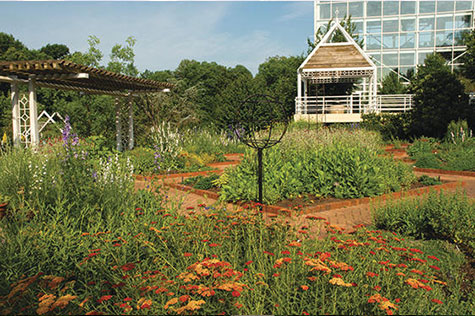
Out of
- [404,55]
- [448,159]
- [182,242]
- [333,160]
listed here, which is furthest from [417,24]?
[182,242]

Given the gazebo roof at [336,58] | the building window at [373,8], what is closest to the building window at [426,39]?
the building window at [373,8]

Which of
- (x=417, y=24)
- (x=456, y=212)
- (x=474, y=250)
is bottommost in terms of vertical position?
(x=474, y=250)

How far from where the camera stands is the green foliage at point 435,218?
164 inches

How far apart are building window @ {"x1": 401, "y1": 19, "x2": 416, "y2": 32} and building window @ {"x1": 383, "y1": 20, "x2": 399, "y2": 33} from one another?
1.73 ft

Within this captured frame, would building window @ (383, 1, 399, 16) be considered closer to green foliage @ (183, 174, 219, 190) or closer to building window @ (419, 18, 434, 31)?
building window @ (419, 18, 434, 31)

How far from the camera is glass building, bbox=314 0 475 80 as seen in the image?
34594 mm

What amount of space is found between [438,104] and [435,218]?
14241 mm

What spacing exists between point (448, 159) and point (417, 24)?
94.5 feet

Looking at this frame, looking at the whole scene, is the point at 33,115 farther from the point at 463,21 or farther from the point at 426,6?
the point at 463,21

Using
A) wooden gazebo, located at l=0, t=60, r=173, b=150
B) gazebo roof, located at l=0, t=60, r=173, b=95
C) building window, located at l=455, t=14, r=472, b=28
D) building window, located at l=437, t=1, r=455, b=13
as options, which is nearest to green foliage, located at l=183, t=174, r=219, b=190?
wooden gazebo, located at l=0, t=60, r=173, b=150

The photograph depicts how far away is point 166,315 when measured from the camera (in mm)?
2293

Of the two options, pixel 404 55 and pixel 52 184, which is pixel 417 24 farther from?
pixel 52 184

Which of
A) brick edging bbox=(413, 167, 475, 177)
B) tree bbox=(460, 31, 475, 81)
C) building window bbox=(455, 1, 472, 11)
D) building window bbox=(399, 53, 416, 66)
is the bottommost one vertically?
brick edging bbox=(413, 167, 475, 177)

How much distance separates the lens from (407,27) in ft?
117
